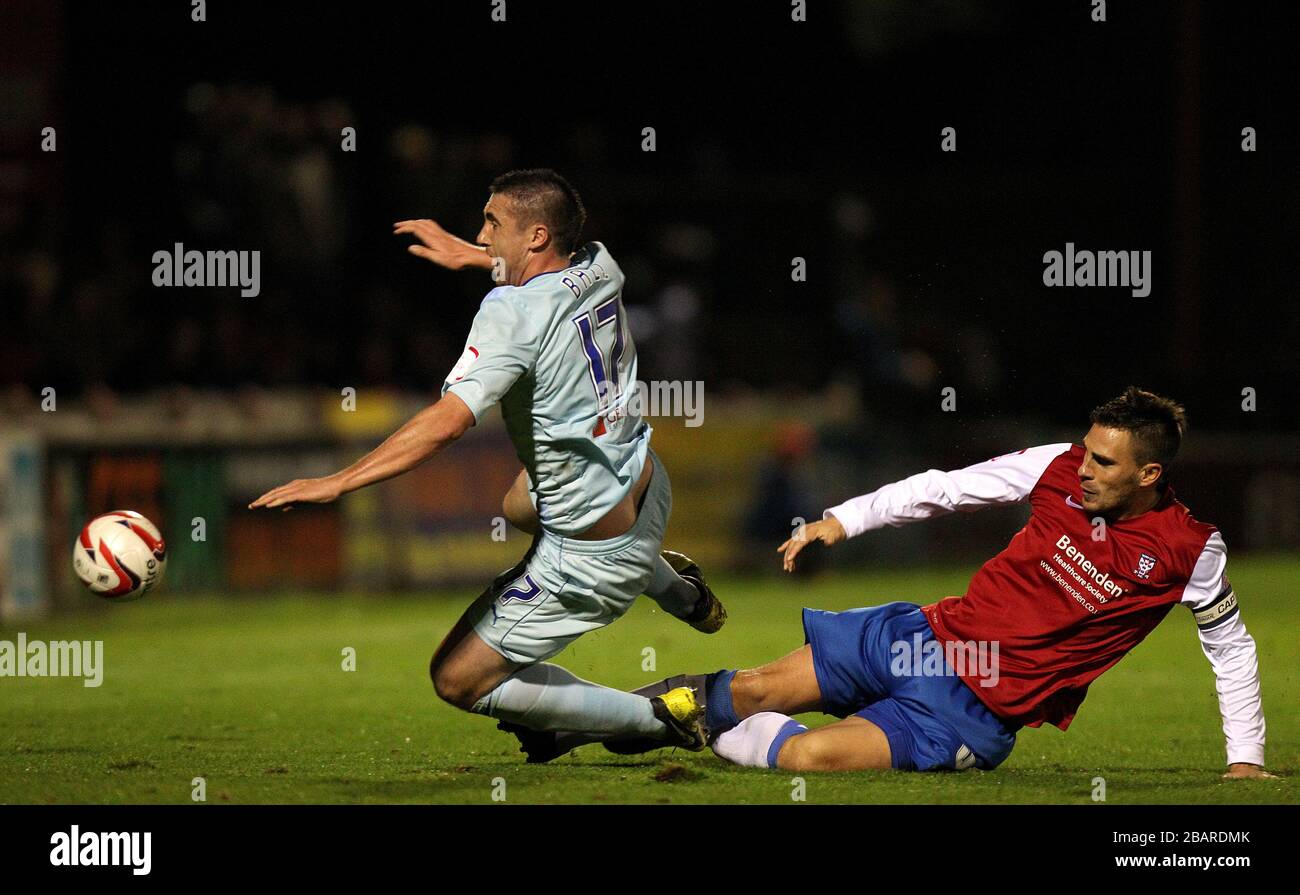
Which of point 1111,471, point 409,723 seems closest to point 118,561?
point 409,723

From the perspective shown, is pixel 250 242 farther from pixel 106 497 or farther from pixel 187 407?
pixel 106 497

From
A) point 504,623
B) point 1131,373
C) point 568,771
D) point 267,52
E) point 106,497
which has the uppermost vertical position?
point 267,52

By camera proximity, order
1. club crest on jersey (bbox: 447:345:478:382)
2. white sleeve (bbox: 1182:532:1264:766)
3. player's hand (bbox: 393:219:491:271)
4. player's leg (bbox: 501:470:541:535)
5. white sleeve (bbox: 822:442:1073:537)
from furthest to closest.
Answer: player's hand (bbox: 393:219:491:271) < player's leg (bbox: 501:470:541:535) < white sleeve (bbox: 822:442:1073:537) < white sleeve (bbox: 1182:532:1264:766) < club crest on jersey (bbox: 447:345:478:382)

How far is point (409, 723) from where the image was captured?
24.1 feet

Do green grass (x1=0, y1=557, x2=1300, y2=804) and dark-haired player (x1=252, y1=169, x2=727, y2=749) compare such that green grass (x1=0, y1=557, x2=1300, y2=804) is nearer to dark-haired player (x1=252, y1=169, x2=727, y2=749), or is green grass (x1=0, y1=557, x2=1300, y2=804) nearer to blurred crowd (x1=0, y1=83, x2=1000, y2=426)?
dark-haired player (x1=252, y1=169, x2=727, y2=749)

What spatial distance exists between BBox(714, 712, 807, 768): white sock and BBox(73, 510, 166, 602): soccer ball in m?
2.21

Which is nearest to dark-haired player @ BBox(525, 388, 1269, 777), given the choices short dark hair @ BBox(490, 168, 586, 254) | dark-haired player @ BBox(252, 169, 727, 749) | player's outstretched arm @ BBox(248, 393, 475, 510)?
dark-haired player @ BBox(252, 169, 727, 749)

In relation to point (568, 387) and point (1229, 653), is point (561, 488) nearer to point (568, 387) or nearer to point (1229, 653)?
point (568, 387)

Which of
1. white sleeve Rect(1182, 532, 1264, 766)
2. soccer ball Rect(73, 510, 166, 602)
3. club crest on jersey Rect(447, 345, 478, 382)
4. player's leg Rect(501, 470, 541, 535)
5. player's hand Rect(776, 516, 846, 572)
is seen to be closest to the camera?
club crest on jersey Rect(447, 345, 478, 382)

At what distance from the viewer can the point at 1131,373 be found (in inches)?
615

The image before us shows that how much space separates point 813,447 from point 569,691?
319 inches

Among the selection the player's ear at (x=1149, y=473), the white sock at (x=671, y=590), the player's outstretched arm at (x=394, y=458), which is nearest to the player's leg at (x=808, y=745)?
the white sock at (x=671, y=590)

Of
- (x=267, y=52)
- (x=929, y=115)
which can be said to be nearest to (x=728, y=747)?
(x=267, y=52)

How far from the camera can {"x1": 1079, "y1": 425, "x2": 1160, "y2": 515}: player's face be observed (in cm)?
574
